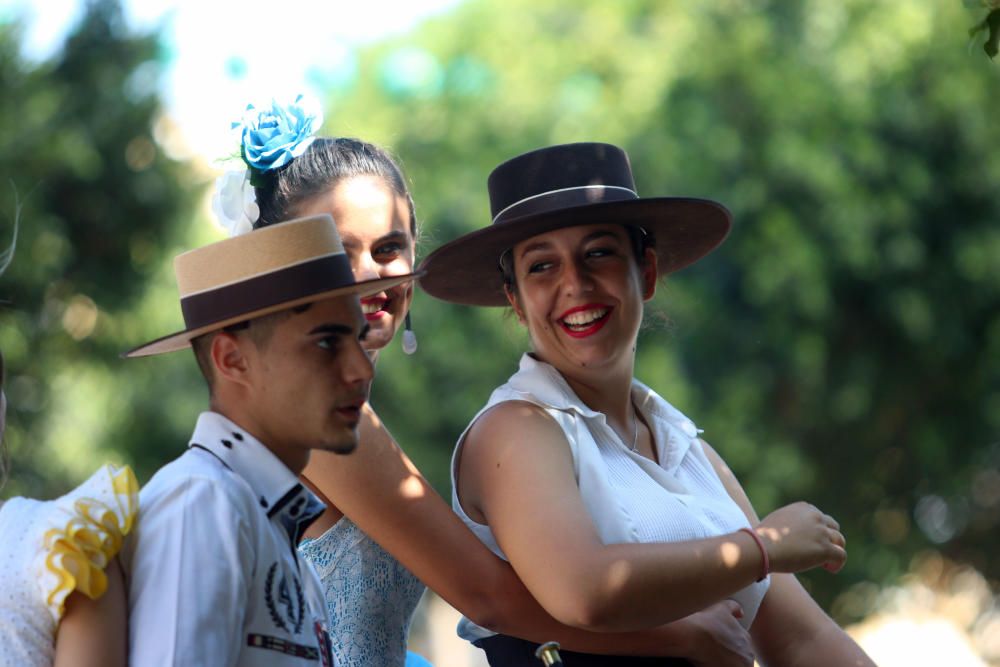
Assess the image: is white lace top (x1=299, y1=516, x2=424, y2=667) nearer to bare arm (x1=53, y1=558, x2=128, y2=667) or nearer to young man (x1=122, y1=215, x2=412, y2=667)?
young man (x1=122, y1=215, x2=412, y2=667)

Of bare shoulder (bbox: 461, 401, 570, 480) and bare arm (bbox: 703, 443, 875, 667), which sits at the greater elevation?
bare shoulder (bbox: 461, 401, 570, 480)

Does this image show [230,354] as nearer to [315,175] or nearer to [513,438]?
[513,438]

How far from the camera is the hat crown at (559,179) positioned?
Answer: 3195 millimetres

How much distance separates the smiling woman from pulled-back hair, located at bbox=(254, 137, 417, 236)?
0.93 feet

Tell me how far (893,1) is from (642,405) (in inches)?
405

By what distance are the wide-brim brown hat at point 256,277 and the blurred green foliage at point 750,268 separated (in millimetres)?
9179

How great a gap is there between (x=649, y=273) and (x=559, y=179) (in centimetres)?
33

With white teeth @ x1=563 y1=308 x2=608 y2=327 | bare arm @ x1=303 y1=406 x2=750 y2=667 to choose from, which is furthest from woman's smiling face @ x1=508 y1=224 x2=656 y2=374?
bare arm @ x1=303 y1=406 x2=750 y2=667

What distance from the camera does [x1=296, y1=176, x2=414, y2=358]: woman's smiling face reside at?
10.1 feet

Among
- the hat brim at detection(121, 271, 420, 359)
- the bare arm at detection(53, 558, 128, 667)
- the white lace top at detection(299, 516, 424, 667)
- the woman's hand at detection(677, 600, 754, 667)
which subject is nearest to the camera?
the bare arm at detection(53, 558, 128, 667)

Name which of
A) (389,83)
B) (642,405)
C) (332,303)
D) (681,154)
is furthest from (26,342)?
(332,303)

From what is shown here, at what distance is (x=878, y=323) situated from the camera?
40.9 feet

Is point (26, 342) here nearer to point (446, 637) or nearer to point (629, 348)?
point (446, 637)

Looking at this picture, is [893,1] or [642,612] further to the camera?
[893,1]
